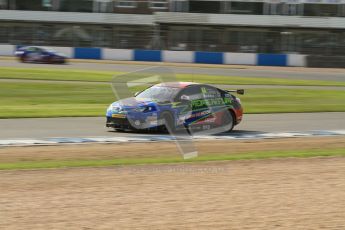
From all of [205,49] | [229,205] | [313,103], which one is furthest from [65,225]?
[205,49]

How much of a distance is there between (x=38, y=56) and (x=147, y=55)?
10.7m

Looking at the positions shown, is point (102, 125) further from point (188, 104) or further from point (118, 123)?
point (188, 104)

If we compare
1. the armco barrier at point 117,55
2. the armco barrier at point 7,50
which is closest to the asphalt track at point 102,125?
the armco barrier at point 117,55

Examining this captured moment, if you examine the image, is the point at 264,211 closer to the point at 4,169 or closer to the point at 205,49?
the point at 4,169

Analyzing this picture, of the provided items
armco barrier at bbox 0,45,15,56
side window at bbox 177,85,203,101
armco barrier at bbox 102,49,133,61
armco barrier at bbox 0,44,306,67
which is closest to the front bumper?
side window at bbox 177,85,203,101

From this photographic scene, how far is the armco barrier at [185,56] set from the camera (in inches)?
1957

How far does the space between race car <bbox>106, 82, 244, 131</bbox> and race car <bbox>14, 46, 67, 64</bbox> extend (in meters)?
27.7

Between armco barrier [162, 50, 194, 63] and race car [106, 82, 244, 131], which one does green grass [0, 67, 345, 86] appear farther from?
armco barrier [162, 50, 194, 63]

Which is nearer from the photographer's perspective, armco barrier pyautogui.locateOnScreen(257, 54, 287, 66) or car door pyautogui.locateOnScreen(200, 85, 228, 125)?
car door pyautogui.locateOnScreen(200, 85, 228, 125)

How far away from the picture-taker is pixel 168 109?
1448 cm

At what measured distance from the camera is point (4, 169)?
955 cm

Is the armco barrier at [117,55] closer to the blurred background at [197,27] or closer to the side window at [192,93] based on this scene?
the blurred background at [197,27]

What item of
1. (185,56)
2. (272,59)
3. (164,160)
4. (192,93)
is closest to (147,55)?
(185,56)

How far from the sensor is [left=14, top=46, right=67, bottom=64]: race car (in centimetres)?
4134
